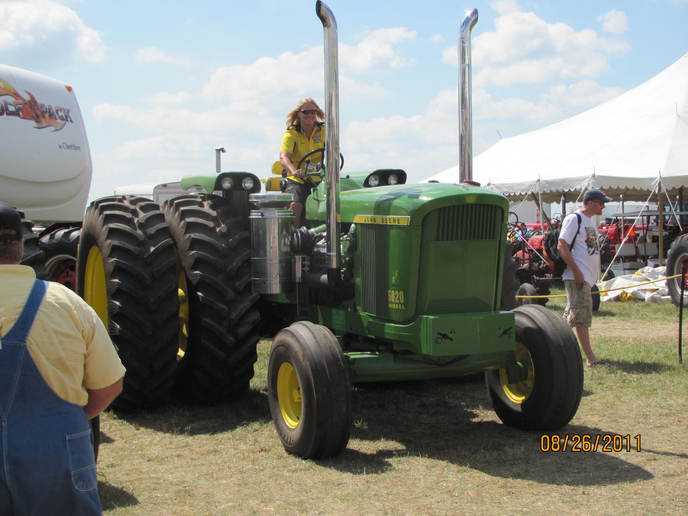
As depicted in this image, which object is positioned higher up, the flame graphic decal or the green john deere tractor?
the flame graphic decal

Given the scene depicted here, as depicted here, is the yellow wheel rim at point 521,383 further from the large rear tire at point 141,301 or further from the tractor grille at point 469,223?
the large rear tire at point 141,301

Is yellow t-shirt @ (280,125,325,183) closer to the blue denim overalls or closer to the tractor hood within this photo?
the tractor hood

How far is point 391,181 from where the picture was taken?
22.0 feet

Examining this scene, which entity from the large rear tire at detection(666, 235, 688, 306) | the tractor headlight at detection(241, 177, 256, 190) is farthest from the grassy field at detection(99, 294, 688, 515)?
the large rear tire at detection(666, 235, 688, 306)

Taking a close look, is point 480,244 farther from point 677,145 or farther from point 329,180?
point 677,145

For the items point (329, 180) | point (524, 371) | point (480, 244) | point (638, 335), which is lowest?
point (638, 335)

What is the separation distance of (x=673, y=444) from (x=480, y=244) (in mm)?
1743

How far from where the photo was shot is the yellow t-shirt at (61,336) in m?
2.46

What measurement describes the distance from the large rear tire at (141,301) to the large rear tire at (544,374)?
7.99 ft

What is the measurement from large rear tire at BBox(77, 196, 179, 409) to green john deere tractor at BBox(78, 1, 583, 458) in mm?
10

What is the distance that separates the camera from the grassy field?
163 inches

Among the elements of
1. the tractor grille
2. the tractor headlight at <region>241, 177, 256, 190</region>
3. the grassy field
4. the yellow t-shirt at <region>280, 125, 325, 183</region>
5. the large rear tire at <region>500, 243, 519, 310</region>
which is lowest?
the grassy field

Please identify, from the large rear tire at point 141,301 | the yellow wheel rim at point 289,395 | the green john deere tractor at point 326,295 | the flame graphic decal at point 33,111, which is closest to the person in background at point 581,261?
the green john deere tractor at point 326,295

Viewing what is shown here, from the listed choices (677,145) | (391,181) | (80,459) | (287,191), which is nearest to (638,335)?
(391,181)
